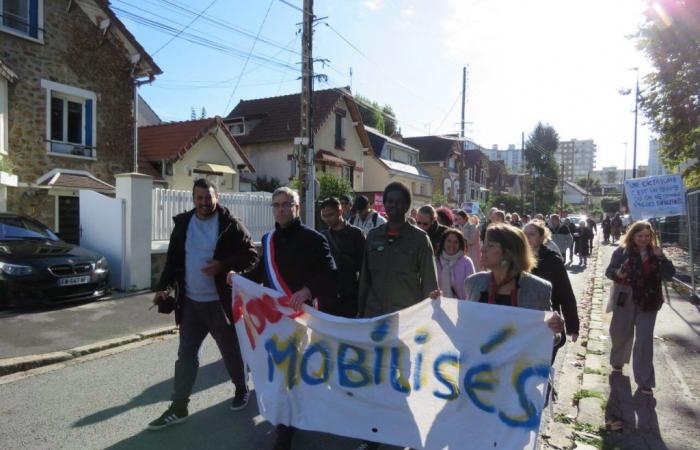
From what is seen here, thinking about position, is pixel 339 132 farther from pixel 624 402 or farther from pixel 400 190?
pixel 400 190

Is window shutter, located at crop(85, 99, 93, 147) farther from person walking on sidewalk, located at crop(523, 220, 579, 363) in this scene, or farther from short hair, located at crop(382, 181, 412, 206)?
person walking on sidewalk, located at crop(523, 220, 579, 363)

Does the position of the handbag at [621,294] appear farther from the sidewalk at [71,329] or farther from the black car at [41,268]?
the black car at [41,268]

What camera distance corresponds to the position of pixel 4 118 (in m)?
12.8

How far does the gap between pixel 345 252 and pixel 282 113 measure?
25.3 meters

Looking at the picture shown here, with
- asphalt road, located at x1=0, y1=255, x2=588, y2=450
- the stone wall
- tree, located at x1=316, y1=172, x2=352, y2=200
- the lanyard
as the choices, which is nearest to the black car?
asphalt road, located at x1=0, y1=255, x2=588, y2=450

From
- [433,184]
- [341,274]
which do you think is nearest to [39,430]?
[341,274]

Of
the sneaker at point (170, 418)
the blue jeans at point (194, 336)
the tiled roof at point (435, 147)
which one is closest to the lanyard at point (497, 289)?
the blue jeans at point (194, 336)

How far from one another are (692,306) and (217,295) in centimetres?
931

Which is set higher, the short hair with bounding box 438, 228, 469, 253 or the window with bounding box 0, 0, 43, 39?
the window with bounding box 0, 0, 43, 39

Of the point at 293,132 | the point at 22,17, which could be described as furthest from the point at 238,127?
the point at 22,17

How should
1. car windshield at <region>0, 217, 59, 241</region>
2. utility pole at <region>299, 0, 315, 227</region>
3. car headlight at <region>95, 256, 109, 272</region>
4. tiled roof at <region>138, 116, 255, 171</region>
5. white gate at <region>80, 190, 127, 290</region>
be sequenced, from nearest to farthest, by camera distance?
car windshield at <region>0, 217, 59, 241</region>
car headlight at <region>95, 256, 109, 272</region>
white gate at <region>80, 190, 127, 290</region>
utility pole at <region>299, 0, 315, 227</region>
tiled roof at <region>138, 116, 255, 171</region>

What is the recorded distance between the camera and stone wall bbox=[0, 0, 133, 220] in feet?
43.3

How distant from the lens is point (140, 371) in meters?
5.48

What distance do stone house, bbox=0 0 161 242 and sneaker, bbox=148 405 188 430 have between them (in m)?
11.1
